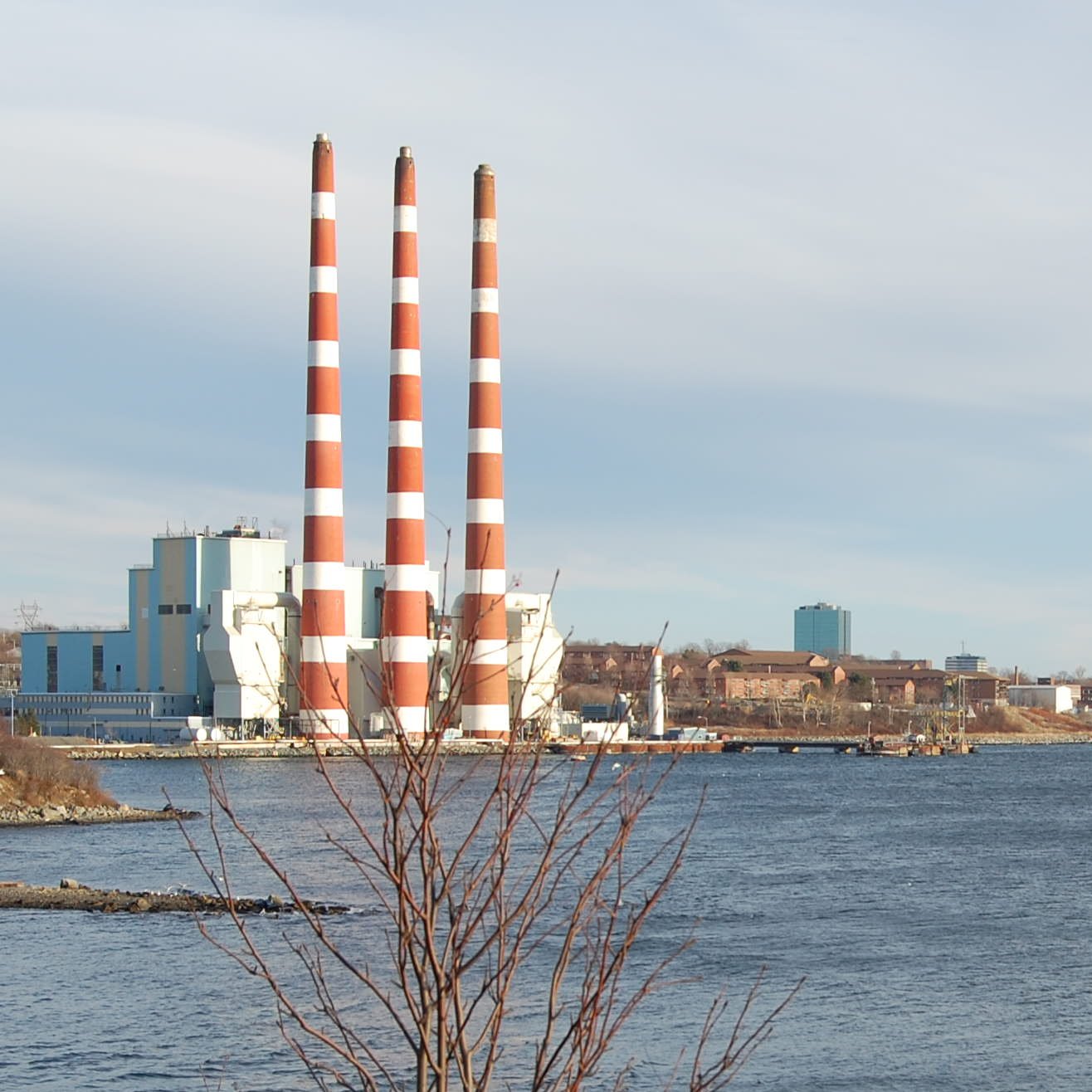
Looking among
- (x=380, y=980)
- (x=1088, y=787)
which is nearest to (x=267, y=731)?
(x=1088, y=787)

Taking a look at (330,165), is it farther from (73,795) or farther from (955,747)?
(955,747)

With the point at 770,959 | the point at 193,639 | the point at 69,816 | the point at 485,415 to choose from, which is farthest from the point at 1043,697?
the point at 770,959

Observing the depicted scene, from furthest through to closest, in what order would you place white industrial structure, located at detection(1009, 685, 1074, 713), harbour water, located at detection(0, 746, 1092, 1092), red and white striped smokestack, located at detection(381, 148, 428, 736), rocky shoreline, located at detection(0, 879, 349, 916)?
white industrial structure, located at detection(1009, 685, 1074, 713), red and white striped smokestack, located at detection(381, 148, 428, 736), rocky shoreline, located at detection(0, 879, 349, 916), harbour water, located at detection(0, 746, 1092, 1092)

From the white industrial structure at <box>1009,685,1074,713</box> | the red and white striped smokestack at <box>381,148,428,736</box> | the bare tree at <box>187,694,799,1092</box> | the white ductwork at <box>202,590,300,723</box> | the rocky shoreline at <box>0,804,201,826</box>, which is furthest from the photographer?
the white industrial structure at <box>1009,685,1074,713</box>

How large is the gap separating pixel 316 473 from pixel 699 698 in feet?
197

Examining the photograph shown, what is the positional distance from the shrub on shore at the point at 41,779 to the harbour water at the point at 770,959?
11.0 ft

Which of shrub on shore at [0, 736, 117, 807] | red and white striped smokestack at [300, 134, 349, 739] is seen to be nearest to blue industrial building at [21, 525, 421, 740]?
red and white striped smokestack at [300, 134, 349, 739]

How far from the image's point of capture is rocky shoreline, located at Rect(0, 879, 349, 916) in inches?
886

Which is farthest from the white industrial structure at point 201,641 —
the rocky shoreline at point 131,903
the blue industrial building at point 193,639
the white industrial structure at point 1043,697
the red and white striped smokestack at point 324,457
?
the white industrial structure at point 1043,697

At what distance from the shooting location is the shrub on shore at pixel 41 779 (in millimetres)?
39875

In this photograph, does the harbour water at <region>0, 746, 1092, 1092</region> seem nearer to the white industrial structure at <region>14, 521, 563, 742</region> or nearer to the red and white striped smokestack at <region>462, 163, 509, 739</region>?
the red and white striped smokestack at <region>462, 163, 509, 739</region>

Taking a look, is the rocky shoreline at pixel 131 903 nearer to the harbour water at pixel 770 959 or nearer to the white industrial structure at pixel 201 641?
the harbour water at pixel 770 959

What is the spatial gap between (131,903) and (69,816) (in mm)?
15915

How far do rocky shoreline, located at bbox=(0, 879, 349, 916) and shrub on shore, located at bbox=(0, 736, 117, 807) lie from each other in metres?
16.2
